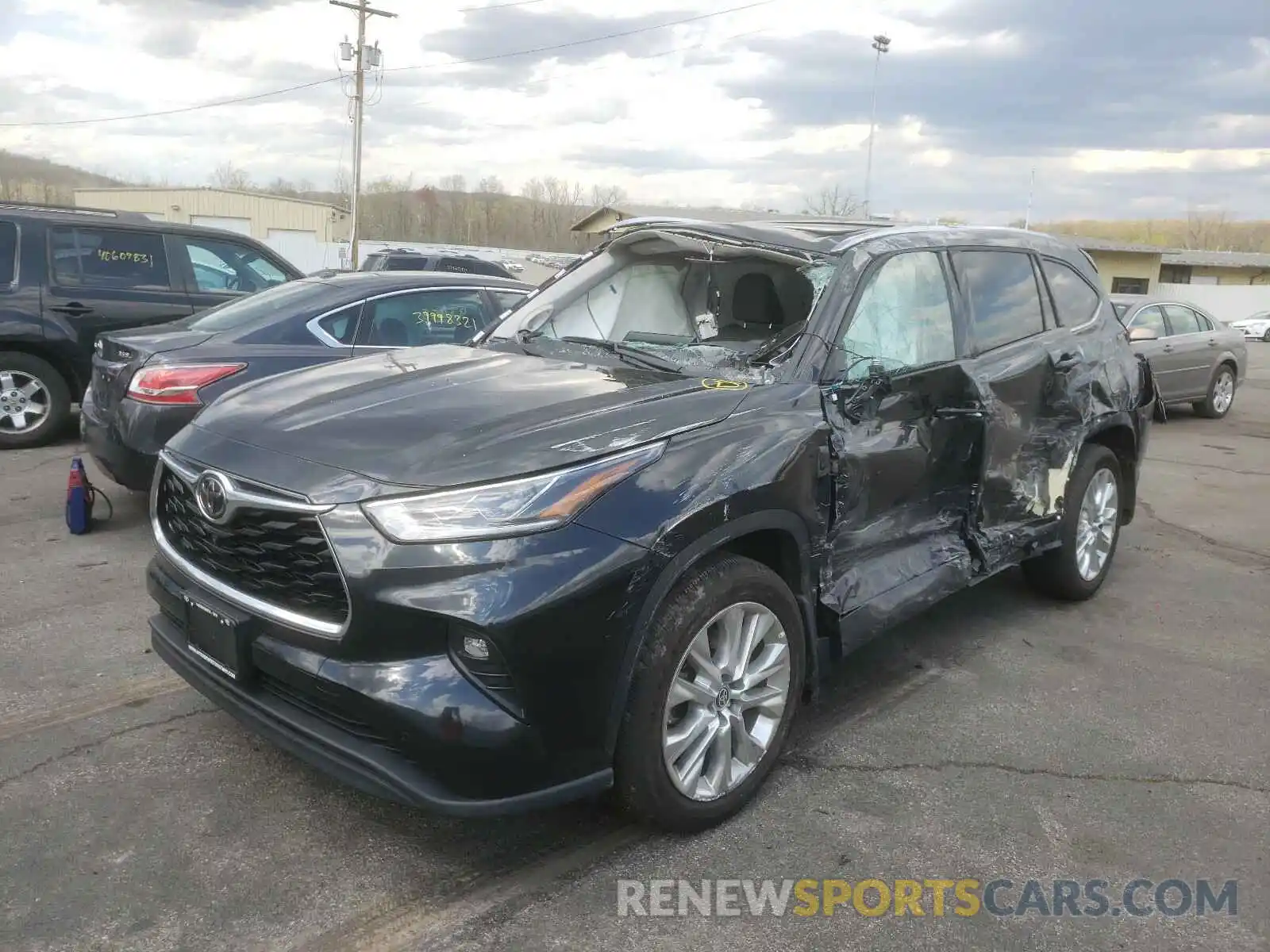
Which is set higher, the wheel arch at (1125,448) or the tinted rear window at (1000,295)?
the tinted rear window at (1000,295)

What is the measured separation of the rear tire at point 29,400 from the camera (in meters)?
7.89

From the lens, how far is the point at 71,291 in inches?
317

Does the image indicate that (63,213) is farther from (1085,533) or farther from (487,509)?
(1085,533)

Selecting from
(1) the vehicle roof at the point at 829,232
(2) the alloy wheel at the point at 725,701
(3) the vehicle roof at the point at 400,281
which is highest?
(1) the vehicle roof at the point at 829,232

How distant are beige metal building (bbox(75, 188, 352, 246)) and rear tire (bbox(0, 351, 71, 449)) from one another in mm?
42230

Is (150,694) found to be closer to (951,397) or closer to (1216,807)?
(951,397)

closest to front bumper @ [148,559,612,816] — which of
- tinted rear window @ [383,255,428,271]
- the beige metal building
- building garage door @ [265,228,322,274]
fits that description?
Answer: tinted rear window @ [383,255,428,271]

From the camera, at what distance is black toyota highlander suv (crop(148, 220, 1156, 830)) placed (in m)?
2.50

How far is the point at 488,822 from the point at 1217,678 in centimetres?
342

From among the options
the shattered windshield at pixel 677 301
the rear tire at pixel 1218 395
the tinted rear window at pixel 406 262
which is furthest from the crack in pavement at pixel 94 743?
the tinted rear window at pixel 406 262

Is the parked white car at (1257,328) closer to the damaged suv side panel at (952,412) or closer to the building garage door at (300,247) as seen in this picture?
the building garage door at (300,247)

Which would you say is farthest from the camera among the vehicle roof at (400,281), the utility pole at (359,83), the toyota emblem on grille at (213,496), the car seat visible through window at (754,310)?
the utility pole at (359,83)

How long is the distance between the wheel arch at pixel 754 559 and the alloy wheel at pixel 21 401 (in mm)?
7072

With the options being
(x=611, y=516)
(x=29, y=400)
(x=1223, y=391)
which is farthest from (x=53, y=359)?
(x=1223, y=391)
